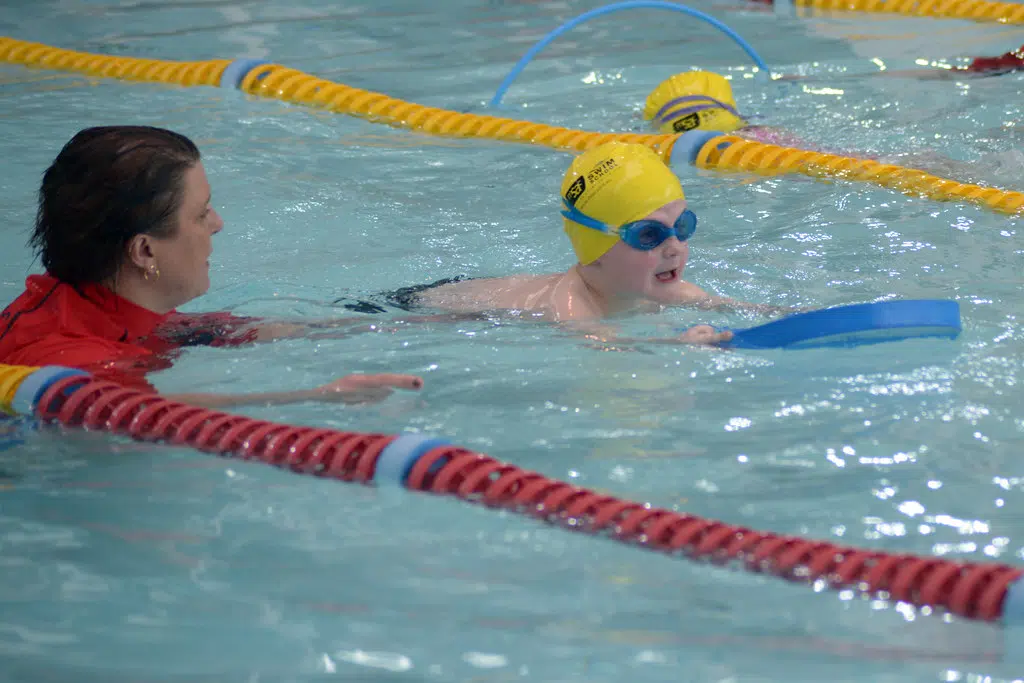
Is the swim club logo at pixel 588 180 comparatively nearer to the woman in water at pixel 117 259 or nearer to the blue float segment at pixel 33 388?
the woman in water at pixel 117 259

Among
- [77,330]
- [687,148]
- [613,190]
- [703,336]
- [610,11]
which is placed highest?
[610,11]

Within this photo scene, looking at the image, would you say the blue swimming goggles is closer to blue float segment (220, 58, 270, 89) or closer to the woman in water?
the woman in water

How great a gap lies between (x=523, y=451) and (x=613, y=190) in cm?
117

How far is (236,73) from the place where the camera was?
754cm

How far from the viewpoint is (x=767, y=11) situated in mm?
9609

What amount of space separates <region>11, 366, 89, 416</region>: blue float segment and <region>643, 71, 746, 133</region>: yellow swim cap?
13.1ft

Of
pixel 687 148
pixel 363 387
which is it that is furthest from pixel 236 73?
pixel 363 387

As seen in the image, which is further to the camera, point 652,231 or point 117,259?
point 652,231

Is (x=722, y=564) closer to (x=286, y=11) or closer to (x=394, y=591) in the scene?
(x=394, y=591)

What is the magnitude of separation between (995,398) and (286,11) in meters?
7.73

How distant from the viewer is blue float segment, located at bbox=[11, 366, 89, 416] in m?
3.20

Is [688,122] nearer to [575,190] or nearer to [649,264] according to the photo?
[575,190]

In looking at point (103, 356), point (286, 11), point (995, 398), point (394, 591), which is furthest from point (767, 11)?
point (394, 591)

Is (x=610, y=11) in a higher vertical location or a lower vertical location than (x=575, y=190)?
higher
